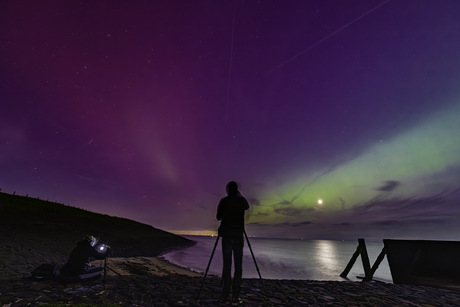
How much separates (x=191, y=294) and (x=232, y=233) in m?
2.62

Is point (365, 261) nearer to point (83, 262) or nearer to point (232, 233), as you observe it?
point (232, 233)

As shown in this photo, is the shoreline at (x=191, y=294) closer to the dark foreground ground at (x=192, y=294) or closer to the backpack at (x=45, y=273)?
the dark foreground ground at (x=192, y=294)

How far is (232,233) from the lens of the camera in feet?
23.0

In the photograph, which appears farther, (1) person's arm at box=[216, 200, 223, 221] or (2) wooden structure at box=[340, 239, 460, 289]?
(2) wooden structure at box=[340, 239, 460, 289]

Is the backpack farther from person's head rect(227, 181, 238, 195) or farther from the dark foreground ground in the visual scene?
person's head rect(227, 181, 238, 195)

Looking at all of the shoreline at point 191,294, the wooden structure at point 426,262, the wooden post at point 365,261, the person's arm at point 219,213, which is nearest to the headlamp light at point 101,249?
the shoreline at point 191,294

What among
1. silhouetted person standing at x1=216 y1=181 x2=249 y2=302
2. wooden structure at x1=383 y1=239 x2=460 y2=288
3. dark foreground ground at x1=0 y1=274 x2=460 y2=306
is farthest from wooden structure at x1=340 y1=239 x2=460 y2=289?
silhouetted person standing at x1=216 y1=181 x2=249 y2=302

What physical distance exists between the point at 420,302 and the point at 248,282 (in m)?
5.93

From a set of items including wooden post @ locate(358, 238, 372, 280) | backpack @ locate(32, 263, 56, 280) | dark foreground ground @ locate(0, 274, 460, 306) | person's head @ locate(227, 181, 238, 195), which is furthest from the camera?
wooden post @ locate(358, 238, 372, 280)

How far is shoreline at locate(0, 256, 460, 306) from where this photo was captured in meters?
6.70

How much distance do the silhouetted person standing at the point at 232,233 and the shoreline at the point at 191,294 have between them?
0.62m

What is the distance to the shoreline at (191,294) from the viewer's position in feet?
22.0

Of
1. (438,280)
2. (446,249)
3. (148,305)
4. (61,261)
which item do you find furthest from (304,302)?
(61,261)

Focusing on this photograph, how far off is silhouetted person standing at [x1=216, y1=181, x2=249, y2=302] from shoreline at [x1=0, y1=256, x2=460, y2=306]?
62 centimetres
